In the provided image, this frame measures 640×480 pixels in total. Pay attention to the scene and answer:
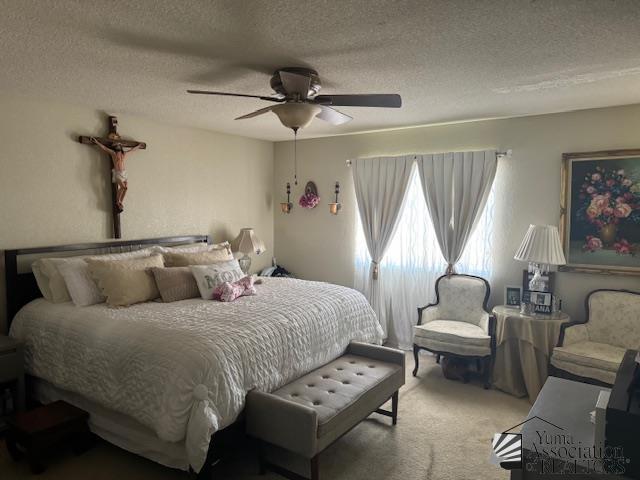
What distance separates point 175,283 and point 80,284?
678 mm

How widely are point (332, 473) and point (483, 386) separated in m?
1.88

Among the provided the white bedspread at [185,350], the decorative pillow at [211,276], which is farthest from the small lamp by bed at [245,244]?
the white bedspread at [185,350]

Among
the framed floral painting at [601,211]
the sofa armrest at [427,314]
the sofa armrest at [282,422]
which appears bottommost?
the sofa armrest at [282,422]

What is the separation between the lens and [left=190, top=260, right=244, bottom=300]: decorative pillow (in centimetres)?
345

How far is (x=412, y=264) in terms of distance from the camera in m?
4.74

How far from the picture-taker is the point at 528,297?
12.2 feet

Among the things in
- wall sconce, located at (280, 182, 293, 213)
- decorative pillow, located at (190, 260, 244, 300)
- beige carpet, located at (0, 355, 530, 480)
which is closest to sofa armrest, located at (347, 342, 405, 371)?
beige carpet, located at (0, 355, 530, 480)

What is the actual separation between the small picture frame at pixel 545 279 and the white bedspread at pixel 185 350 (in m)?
1.72

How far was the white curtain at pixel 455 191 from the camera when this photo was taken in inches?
165

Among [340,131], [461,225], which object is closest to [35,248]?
[340,131]

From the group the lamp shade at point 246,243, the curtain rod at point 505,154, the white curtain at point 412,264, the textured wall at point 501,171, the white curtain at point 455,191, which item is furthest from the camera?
the lamp shade at point 246,243

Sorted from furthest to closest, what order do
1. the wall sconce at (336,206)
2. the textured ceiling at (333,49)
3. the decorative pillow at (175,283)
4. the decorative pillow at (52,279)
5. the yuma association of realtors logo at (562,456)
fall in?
the wall sconce at (336,206), the decorative pillow at (175,283), the decorative pillow at (52,279), the textured ceiling at (333,49), the yuma association of realtors logo at (562,456)

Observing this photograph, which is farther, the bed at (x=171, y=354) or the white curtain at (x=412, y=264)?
the white curtain at (x=412, y=264)

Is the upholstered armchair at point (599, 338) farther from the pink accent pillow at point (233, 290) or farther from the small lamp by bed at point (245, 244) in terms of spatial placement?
the small lamp by bed at point (245, 244)
